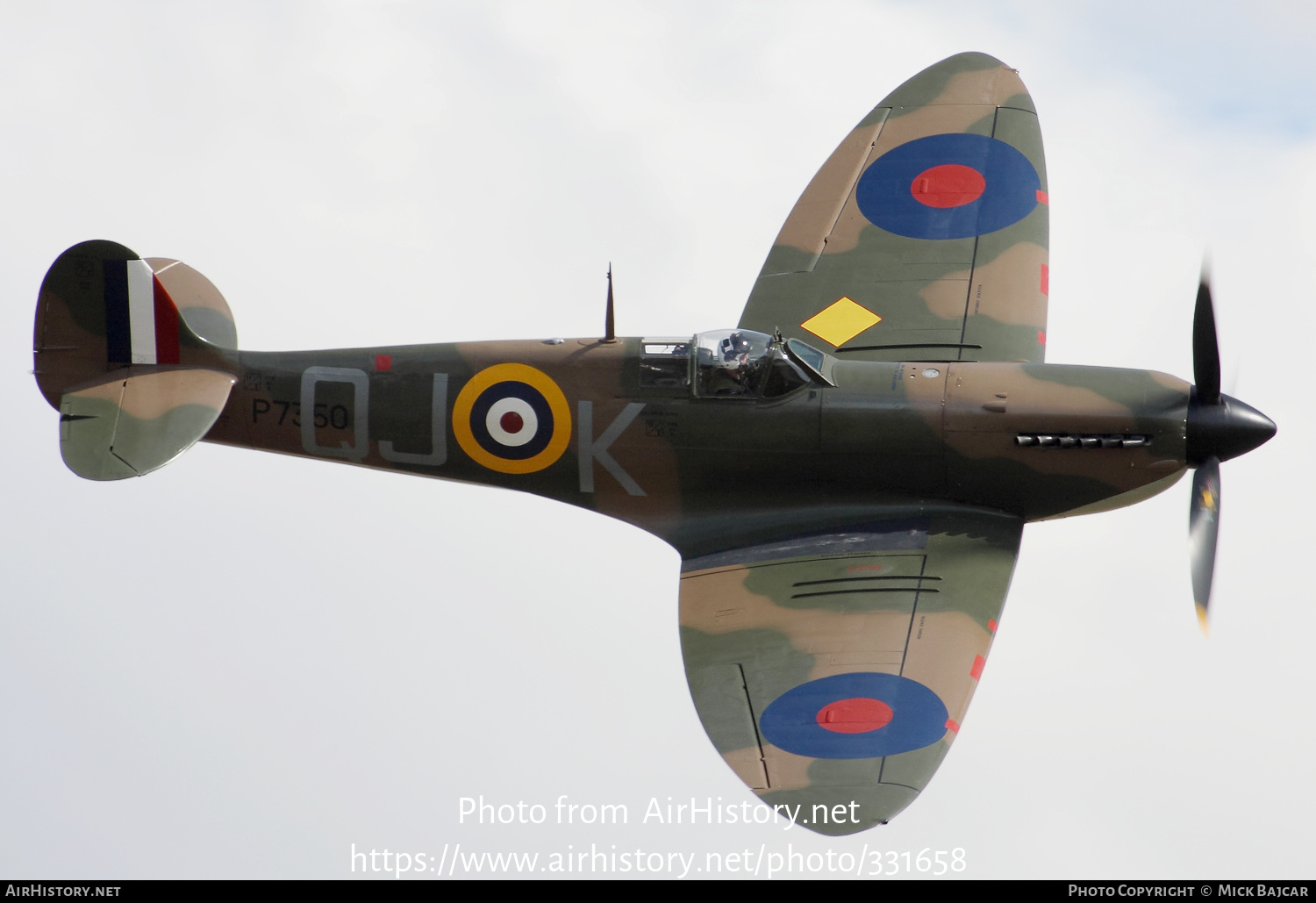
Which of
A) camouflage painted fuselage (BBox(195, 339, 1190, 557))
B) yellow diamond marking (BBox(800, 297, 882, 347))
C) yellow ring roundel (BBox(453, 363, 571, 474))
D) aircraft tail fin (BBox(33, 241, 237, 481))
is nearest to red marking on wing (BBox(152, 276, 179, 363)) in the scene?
aircraft tail fin (BBox(33, 241, 237, 481))

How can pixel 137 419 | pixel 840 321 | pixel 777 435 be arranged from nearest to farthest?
pixel 777 435, pixel 137 419, pixel 840 321

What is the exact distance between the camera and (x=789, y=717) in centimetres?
1159

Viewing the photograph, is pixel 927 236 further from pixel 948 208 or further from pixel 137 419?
pixel 137 419

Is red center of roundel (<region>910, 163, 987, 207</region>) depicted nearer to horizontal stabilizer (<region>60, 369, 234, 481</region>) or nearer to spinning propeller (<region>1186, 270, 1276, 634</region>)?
spinning propeller (<region>1186, 270, 1276, 634</region>)

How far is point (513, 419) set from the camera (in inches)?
519

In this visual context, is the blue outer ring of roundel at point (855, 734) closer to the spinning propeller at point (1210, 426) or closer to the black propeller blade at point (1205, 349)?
the spinning propeller at point (1210, 426)

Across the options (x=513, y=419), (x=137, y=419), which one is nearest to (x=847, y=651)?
(x=513, y=419)

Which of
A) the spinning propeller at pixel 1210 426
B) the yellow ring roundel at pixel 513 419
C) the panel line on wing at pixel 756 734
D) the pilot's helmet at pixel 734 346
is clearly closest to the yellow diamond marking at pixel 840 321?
the pilot's helmet at pixel 734 346

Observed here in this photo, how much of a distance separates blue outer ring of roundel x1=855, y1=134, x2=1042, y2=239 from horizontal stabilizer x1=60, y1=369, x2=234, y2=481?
17.8 ft

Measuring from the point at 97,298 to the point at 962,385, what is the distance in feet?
20.9

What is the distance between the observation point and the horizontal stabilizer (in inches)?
497

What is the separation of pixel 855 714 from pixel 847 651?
0.57 metres

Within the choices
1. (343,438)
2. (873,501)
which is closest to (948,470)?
(873,501)

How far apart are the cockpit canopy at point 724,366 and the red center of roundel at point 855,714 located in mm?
2382
